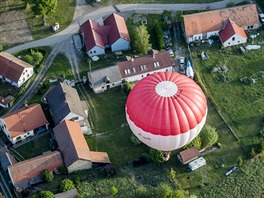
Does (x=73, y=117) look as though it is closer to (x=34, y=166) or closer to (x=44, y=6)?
(x=34, y=166)

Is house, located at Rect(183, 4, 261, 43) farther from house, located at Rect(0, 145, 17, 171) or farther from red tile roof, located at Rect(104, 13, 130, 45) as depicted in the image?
house, located at Rect(0, 145, 17, 171)

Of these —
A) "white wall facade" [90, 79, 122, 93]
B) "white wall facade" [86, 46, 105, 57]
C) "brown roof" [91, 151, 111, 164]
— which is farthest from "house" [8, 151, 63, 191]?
"white wall facade" [86, 46, 105, 57]

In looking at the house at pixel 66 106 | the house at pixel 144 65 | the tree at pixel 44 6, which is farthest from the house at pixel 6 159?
the tree at pixel 44 6

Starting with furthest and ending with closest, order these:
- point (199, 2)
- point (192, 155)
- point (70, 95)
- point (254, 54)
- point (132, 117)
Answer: point (199, 2), point (254, 54), point (70, 95), point (192, 155), point (132, 117)

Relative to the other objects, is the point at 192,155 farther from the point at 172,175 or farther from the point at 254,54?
the point at 254,54

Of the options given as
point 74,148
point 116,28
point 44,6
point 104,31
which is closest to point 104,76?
point 116,28

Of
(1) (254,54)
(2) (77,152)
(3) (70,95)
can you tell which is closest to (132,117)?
(2) (77,152)
